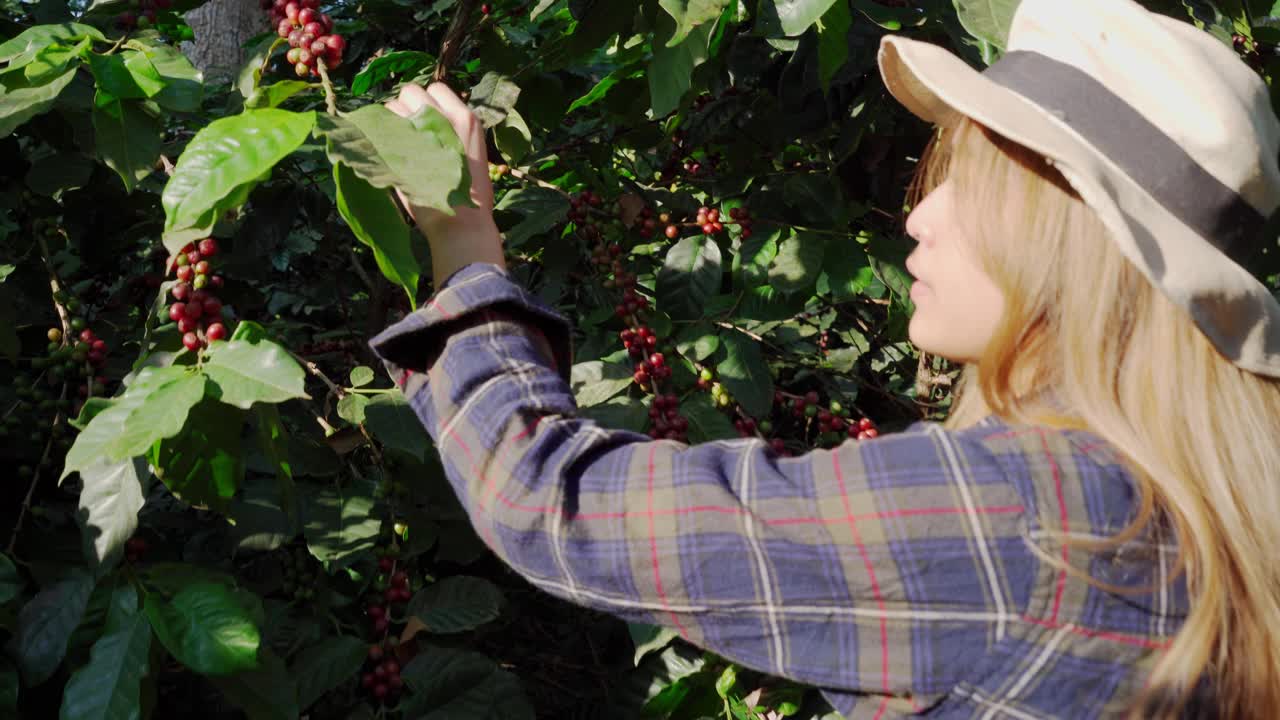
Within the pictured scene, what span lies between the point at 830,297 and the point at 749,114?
634 mm

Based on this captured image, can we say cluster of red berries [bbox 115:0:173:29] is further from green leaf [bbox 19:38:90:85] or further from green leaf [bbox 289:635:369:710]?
green leaf [bbox 289:635:369:710]

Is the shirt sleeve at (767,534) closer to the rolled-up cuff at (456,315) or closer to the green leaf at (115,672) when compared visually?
the rolled-up cuff at (456,315)

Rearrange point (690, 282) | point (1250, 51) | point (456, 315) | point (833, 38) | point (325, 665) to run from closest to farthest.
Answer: point (456, 315), point (833, 38), point (325, 665), point (690, 282), point (1250, 51)

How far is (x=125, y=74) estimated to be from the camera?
5.10 feet

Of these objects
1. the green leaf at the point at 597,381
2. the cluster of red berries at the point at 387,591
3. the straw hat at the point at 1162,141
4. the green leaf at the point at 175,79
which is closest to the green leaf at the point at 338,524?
the cluster of red berries at the point at 387,591

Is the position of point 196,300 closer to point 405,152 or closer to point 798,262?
point 405,152

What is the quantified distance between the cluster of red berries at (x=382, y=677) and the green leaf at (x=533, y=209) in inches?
30.9

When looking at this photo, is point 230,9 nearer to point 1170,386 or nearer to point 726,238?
point 726,238

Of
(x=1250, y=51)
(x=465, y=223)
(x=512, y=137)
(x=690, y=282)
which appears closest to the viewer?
(x=465, y=223)

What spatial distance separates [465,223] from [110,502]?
74 cm

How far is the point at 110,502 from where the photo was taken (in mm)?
1561

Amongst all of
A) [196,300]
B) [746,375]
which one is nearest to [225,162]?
[196,300]

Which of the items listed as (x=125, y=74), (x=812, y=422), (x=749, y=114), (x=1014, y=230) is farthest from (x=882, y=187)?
(x=125, y=74)

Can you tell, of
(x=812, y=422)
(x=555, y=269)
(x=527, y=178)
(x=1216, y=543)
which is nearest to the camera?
(x=1216, y=543)
